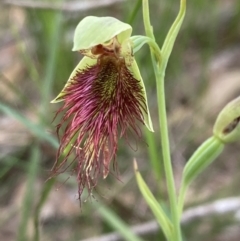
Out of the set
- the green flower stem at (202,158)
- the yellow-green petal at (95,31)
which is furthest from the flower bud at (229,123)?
the yellow-green petal at (95,31)

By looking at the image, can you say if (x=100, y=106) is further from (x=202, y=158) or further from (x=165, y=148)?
(x=202, y=158)

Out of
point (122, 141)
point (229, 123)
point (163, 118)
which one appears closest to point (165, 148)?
point (163, 118)

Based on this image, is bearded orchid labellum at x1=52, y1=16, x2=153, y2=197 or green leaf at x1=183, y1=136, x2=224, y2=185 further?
green leaf at x1=183, y1=136, x2=224, y2=185

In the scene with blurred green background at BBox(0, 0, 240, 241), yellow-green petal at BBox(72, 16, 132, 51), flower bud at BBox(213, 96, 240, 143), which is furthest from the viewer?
blurred green background at BBox(0, 0, 240, 241)

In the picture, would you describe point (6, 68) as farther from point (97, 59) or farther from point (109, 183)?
Result: point (97, 59)

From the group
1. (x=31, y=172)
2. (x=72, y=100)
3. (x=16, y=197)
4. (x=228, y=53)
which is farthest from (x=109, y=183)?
(x=228, y=53)

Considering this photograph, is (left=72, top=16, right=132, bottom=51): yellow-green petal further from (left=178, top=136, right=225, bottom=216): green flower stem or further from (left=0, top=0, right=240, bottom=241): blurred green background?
(left=0, top=0, right=240, bottom=241): blurred green background

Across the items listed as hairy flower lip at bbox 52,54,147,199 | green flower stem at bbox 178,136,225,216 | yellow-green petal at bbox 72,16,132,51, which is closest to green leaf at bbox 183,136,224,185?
green flower stem at bbox 178,136,225,216
